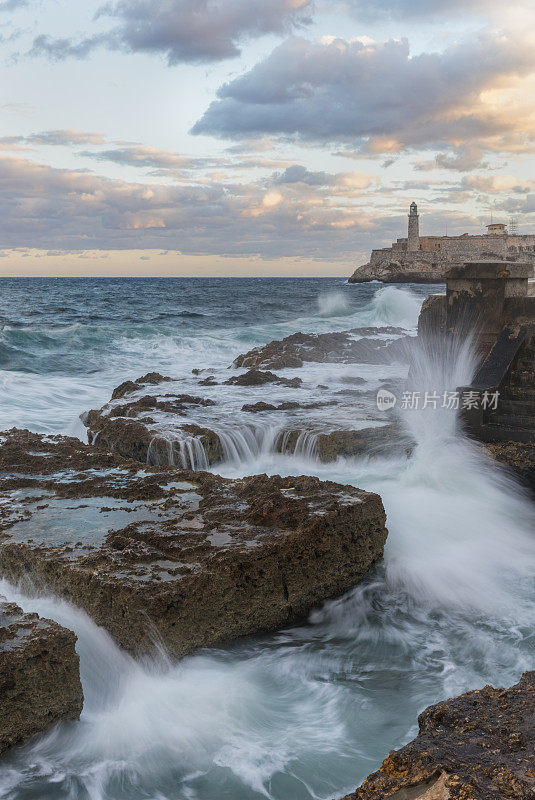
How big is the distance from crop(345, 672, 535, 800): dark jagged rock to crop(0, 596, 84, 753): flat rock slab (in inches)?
59.5

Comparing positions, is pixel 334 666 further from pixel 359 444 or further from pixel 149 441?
pixel 149 441

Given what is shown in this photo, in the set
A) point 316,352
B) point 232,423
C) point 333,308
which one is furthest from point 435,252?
point 232,423

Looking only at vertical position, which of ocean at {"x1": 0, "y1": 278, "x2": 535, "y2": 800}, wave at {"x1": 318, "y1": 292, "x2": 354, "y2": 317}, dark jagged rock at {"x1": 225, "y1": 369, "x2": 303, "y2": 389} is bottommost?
ocean at {"x1": 0, "y1": 278, "x2": 535, "y2": 800}

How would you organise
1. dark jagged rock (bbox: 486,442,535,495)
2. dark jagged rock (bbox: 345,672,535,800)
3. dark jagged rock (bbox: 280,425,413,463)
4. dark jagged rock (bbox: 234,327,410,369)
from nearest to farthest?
dark jagged rock (bbox: 345,672,535,800), dark jagged rock (bbox: 486,442,535,495), dark jagged rock (bbox: 280,425,413,463), dark jagged rock (bbox: 234,327,410,369)

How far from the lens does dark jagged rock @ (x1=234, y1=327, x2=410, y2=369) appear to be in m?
12.5

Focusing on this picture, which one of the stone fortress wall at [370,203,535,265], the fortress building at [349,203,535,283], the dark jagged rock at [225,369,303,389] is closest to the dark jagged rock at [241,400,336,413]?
the dark jagged rock at [225,369,303,389]

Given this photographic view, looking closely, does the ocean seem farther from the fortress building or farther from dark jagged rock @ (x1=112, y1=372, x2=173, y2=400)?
the fortress building

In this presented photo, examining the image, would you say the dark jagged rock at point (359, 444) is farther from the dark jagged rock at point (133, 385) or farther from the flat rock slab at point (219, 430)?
the dark jagged rock at point (133, 385)

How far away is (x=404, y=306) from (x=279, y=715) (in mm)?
27876

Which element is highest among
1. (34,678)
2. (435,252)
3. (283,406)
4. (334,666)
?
(435,252)

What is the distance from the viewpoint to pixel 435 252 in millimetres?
75812

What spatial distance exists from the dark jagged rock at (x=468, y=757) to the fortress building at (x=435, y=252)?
74.2m

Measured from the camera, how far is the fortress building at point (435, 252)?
75.0 m

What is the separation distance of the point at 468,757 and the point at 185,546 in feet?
6.99
